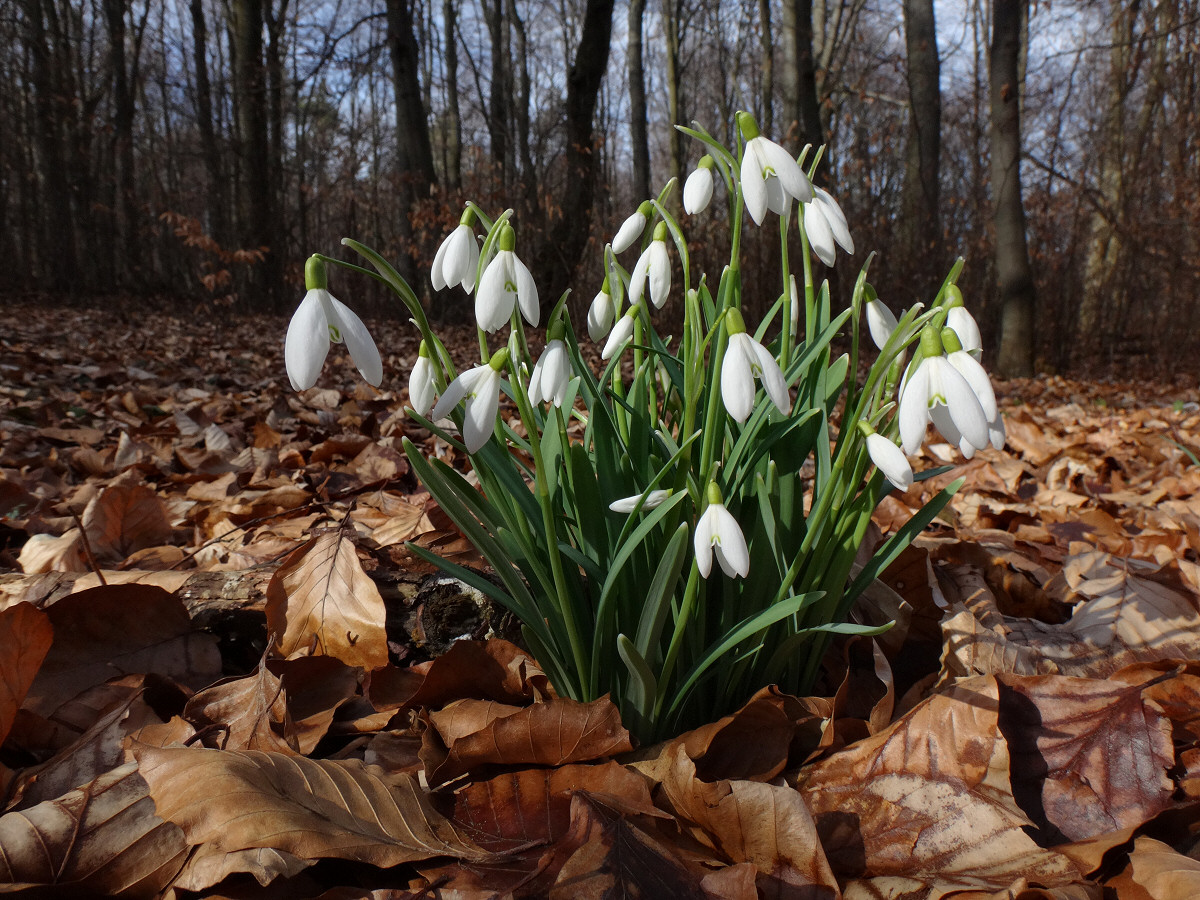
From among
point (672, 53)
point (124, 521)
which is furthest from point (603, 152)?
point (124, 521)

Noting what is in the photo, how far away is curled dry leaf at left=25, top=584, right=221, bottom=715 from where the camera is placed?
1171mm

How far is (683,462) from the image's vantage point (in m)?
1.00

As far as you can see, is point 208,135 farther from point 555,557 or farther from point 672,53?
point 555,557

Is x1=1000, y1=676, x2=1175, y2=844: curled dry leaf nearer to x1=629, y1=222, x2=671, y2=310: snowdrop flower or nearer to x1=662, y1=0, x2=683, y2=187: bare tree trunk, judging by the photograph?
x1=629, y1=222, x2=671, y2=310: snowdrop flower

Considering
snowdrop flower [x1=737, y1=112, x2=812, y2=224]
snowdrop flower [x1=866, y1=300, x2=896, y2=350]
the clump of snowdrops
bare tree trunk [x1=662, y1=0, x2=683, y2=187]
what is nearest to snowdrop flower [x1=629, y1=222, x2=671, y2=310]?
the clump of snowdrops

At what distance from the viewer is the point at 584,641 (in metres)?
1.14

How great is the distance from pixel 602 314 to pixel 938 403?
1.96ft

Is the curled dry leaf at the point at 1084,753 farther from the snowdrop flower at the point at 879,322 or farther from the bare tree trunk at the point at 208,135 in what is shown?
the bare tree trunk at the point at 208,135

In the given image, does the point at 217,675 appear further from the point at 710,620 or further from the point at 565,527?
the point at 710,620

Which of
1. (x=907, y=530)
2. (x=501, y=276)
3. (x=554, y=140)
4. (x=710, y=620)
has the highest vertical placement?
(x=554, y=140)

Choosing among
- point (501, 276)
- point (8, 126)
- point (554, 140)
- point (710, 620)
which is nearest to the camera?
point (501, 276)

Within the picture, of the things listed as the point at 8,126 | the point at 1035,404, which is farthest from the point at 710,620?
the point at 8,126

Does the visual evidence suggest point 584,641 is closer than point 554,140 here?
Yes

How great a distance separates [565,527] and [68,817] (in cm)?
67
